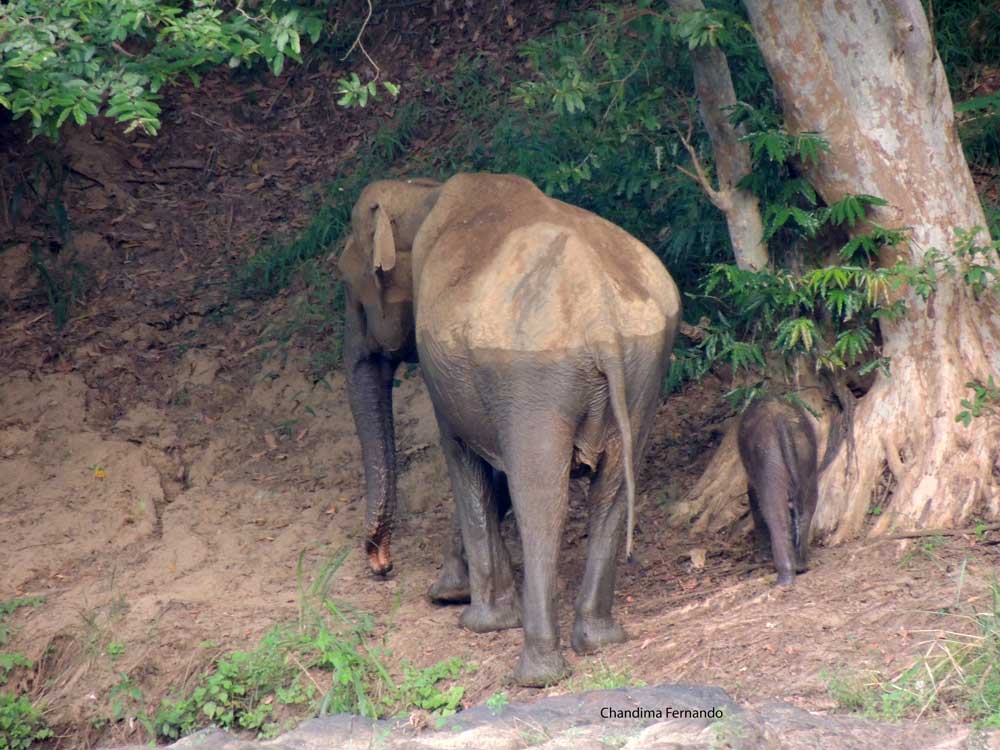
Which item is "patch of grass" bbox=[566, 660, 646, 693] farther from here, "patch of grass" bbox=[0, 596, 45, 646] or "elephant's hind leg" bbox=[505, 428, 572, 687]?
"patch of grass" bbox=[0, 596, 45, 646]

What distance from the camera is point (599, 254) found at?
6035 mm

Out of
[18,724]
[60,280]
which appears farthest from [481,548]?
[60,280]

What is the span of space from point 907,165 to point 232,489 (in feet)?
14.3


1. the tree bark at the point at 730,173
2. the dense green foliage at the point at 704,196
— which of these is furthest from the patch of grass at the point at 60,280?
the tree bark at the point at 730,173

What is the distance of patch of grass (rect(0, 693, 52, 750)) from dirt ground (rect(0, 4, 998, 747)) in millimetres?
104

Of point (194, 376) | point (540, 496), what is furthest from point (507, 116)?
point (540, 496)

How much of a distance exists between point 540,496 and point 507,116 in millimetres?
5498

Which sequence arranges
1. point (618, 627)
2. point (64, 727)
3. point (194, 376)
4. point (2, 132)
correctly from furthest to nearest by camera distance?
1. point (2, 132)
2. point (194, 376)
3. point (64, 727)
4. point (618, 627)

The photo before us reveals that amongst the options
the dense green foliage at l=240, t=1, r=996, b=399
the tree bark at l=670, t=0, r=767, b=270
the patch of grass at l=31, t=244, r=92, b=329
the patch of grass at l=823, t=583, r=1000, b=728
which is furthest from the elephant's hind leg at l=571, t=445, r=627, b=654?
the patch of grass at l=31, t=244, r=92, b=329

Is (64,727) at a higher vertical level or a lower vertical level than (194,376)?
lower

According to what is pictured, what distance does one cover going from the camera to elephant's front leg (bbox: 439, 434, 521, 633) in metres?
6.68

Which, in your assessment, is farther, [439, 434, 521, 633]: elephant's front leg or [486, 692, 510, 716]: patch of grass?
[439, 434, 521, 633]: elephant's front leg

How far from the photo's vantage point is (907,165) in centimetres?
707

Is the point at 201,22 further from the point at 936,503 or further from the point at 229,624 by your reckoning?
the point at 936,503
